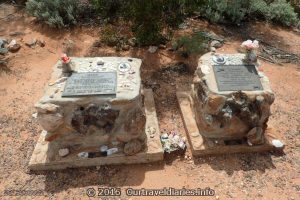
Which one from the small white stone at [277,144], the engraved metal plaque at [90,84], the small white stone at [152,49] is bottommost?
the small white stone at [277,144]

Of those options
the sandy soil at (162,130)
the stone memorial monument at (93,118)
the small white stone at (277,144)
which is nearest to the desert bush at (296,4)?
the sandy soil at (162,130)

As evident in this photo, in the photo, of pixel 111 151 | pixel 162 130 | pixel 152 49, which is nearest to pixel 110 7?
pixel 152 49

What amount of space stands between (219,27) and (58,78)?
4882 millimetres

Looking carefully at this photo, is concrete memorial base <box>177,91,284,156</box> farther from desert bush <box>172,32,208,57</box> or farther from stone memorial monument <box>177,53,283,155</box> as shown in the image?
desert bush <box>172,32,208,57</box>

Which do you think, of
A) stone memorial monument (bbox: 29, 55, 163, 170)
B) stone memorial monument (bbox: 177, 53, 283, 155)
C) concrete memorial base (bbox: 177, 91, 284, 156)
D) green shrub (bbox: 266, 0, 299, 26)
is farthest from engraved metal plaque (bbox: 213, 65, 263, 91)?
green shrub (bbox: 266, 0, 299, 26)

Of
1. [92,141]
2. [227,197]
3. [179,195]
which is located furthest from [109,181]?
[227,197]

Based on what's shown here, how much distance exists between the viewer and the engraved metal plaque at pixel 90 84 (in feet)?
16.0

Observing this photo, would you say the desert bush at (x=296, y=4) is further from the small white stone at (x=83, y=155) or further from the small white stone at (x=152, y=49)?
the small white stone at (x=83, y=155)

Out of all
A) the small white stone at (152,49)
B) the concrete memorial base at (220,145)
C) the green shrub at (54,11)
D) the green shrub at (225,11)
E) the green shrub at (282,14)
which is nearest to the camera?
the concrete memorial base at (220,145)

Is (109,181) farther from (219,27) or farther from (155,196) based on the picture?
(219,27)

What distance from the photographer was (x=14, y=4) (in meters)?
9.09

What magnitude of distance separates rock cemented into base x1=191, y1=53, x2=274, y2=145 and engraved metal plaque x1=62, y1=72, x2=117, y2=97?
150 centimetres

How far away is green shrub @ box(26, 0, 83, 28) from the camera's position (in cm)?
796

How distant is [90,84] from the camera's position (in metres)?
5.03
